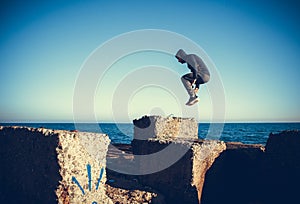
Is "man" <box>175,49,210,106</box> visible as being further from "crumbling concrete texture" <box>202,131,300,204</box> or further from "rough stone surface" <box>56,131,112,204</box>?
"rough stone surface" <box>56,131,112,204</box>

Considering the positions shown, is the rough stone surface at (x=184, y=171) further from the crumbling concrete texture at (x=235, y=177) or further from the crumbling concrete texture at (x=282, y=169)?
the crumbling concrete texture at (x=282, y=169)

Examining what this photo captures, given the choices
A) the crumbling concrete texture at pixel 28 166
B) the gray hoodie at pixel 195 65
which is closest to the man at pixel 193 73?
the gray hoodie at pixel 195 65

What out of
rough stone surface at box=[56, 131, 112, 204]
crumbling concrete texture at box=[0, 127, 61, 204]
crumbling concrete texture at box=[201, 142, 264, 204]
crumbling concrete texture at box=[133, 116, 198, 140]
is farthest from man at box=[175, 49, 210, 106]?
crumbling concrete texture at box=[0, 127, 61, 204]

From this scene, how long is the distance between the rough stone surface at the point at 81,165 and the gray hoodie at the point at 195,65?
426cm

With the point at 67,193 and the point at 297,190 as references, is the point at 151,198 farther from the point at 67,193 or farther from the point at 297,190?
the point at 297,190

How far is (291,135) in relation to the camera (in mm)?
7875

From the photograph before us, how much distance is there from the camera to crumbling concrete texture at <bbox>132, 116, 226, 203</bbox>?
7.41 meters

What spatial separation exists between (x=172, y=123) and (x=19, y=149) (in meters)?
6.07

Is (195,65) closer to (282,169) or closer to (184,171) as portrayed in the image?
(184,171)

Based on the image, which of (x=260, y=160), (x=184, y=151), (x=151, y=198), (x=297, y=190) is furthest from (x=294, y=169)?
(x=151, y=198)

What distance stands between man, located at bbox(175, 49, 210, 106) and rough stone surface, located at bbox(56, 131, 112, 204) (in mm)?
4099

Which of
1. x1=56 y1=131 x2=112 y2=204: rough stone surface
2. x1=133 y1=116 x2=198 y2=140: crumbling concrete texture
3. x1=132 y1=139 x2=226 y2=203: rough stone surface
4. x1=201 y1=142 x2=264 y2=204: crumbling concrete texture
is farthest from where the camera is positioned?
x1=133 y1=116 x2=198 y2=140: crumbling concrete texture

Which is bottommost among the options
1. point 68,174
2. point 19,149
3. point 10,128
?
point 68,174

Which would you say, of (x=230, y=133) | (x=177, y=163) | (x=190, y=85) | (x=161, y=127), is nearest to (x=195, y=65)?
(x=190, y=85)
